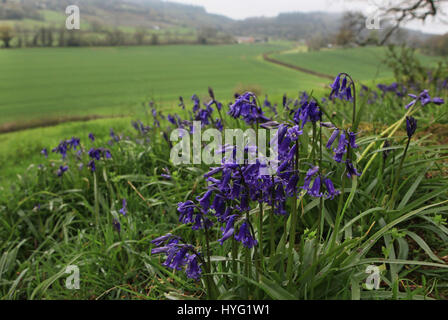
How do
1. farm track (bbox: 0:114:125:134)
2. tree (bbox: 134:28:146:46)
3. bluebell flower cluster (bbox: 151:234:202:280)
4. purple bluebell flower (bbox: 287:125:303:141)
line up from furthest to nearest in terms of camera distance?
tree (bbox: 134:28:146:46), farm track (bbox: 0:114:125:134), bluebell flower cluster (bbox: 151:234:202:280), purple bluebell flower (bbox: 287:125:303:141)

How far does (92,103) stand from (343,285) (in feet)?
83.6

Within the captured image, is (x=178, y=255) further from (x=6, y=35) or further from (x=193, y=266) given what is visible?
(x=6, y=35)

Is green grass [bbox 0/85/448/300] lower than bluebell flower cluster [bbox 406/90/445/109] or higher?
lower

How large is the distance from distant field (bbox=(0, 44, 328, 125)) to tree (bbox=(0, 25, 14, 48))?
1.38m

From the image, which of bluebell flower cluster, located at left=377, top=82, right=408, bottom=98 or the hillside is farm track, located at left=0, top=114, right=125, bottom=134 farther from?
the hillside

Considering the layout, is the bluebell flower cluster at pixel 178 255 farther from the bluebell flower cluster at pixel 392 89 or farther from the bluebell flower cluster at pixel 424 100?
the bluebell flower cluster at pixel 392 89

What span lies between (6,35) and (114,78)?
677 inches

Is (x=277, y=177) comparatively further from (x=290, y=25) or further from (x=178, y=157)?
(x=290, y=25)

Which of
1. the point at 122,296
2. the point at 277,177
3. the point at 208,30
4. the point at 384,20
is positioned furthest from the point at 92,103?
the point at 208,30

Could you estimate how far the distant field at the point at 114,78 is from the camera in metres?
24.4

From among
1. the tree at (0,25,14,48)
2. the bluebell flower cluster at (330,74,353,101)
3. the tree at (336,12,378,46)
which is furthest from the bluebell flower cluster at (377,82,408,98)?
the tree at (0,25,14,48)

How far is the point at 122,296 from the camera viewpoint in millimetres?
3176

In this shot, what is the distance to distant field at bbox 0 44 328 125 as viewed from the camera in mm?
24375
